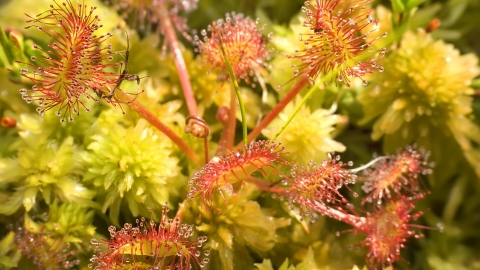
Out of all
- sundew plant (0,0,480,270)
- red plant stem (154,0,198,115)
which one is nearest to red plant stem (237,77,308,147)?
sundew plant (0,0,480,270)

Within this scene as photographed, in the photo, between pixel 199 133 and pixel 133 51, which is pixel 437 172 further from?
pixel 133 51

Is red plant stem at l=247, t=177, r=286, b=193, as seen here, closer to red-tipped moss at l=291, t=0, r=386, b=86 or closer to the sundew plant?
the sundew plant

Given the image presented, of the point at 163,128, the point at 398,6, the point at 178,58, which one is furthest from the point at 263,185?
the point at 398,6

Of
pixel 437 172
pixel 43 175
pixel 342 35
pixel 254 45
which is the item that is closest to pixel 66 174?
pixel 43 175

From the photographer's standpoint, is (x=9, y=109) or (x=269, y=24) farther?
(x=269, y=24)

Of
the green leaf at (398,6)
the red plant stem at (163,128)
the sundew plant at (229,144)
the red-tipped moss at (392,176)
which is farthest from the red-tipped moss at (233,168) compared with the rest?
the green leaf at (398,6)

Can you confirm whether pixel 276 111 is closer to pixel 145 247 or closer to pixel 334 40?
pixel 334 40

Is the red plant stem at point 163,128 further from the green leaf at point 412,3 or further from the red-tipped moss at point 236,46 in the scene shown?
the green leaf at point 412,3
